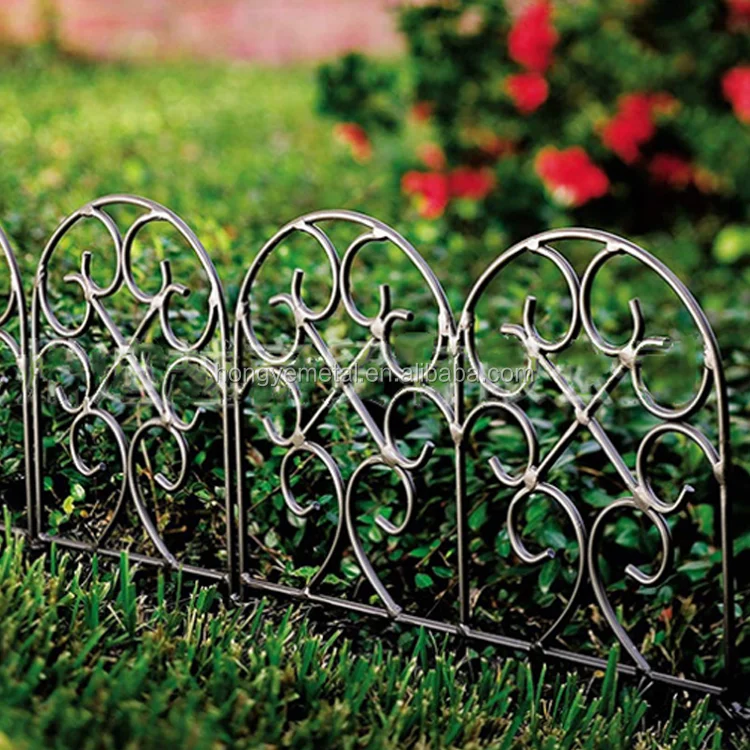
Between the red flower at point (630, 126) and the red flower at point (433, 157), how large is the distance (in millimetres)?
775

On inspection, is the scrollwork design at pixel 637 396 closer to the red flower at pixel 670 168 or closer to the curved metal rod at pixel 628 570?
the curved metal rod at pixel 628 570

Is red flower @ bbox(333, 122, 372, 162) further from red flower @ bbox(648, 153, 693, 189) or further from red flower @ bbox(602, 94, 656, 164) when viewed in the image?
red flower @ bbox(648, 153, 693, 189)

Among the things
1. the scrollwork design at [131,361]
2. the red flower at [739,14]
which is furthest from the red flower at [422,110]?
the scrollwork design at [131,361]

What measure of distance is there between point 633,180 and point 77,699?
5.16 metres

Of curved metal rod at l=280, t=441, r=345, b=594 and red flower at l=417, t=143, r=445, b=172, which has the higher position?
red flower at l=417, t=143, r=445, b=172

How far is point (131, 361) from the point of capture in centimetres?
264

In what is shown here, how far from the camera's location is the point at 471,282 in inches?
186

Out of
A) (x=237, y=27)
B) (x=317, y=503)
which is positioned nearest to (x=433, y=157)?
(x=317, y=503)

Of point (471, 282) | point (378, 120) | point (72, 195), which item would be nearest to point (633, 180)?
point (378, 120)

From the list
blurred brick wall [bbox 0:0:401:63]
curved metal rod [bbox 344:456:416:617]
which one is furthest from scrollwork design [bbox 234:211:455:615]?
blurred brick wall [bbox 0:0:401:63]

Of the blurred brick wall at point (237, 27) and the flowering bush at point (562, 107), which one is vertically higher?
the blurred brick wall at point (237, 27)

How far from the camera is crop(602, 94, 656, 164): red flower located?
6.15 metres

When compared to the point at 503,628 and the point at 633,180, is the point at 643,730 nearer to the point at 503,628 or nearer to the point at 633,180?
the point at 503,628

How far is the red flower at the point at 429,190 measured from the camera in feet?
20.2
